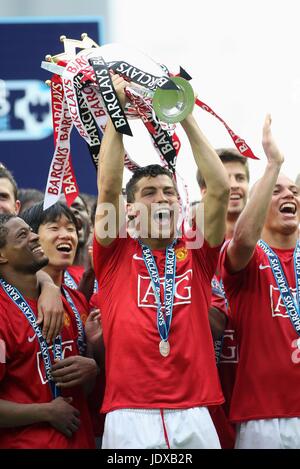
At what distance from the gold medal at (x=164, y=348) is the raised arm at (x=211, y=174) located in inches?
23.5

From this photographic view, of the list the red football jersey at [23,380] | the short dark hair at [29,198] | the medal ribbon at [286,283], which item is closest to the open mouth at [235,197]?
the medal ribbon at [286,283]

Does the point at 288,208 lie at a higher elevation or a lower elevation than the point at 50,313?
higher

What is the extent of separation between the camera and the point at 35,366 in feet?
16.6

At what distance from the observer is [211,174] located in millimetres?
5055

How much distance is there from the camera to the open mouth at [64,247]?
18.9 feet

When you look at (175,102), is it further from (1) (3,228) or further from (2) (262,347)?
(2) (262,347)

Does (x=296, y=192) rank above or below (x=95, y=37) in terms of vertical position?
below

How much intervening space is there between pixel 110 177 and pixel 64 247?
2.99 ft

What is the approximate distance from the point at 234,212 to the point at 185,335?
1.42 m

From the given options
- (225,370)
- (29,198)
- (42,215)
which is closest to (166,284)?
(225,370)

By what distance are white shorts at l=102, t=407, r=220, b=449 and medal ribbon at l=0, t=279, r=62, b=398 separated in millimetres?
396
